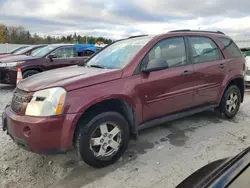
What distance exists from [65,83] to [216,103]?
2978mm

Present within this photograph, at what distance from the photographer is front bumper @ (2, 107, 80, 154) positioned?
2678 millimetres

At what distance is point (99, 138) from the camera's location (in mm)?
3027

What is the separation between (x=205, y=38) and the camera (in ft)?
14.7

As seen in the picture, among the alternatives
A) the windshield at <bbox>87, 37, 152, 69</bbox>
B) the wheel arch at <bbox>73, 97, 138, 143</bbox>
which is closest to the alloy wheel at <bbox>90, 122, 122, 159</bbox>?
the wheel arch at <bbox>73, 97, 138, 143</bbox>

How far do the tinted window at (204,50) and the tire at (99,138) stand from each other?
1.82m

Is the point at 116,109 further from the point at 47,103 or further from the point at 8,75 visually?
the point at 8,75

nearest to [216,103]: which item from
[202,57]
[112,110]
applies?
[202,57]

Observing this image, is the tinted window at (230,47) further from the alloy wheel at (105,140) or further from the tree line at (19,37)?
the tree line at (19,37)

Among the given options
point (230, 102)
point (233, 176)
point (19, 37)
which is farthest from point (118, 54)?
point (19, 37)

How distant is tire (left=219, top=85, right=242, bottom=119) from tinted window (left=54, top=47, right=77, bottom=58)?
5.89 metres

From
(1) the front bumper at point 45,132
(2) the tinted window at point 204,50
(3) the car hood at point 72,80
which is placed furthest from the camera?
(2) the tinted window at point 204,50

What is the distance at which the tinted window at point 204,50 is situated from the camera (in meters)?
4.17

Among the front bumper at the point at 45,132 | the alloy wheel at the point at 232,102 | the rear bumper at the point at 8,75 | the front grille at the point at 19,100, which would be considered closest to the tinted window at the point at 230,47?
the alloy wheel at the point at 232,102

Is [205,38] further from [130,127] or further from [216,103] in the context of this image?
[130,127]
